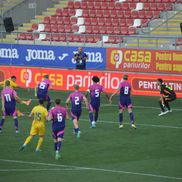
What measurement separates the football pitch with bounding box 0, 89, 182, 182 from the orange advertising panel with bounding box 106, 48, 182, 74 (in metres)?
9.08

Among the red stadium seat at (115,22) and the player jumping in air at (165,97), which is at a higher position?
the red stadium seat at (115,22)

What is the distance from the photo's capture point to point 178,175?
83.9 ft

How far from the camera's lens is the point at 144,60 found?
4922 centimetres

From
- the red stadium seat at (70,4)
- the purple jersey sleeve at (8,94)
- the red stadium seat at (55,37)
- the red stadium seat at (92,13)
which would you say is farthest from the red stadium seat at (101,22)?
the purple jersey sleeve at (8,94)

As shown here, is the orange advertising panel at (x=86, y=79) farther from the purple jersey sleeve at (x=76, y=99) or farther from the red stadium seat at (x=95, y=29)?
the purple jersey sleeve at (x=76, y=99)

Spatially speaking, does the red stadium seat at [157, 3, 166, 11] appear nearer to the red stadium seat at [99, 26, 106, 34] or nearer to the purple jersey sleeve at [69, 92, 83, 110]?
the red stadium seat at [99, 26, 106, 34]

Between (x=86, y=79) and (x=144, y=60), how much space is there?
4052 mm

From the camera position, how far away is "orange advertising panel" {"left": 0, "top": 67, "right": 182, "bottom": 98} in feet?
148

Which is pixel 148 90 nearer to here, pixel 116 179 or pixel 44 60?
pixel 44 60

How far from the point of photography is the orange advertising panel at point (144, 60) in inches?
1895

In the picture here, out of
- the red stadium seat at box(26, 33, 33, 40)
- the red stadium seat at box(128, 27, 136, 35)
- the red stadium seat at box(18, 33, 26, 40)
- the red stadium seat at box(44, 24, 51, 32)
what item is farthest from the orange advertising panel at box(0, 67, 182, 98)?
the red stadium seat at box(44, 24, 51, 32)

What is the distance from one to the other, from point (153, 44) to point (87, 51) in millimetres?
4220

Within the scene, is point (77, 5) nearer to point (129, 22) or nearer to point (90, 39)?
point (90, 39)

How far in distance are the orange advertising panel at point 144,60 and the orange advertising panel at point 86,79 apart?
10.5 feet
